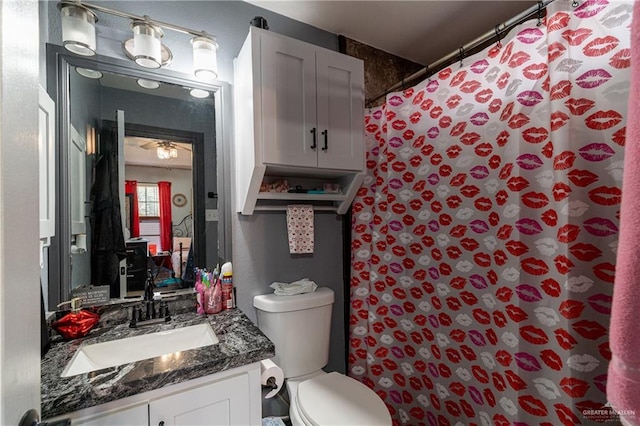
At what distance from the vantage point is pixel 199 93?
4.77ft

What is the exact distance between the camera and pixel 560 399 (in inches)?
38.3

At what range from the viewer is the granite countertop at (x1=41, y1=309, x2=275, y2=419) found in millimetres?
762

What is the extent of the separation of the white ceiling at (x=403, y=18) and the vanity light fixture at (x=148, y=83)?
0.72m

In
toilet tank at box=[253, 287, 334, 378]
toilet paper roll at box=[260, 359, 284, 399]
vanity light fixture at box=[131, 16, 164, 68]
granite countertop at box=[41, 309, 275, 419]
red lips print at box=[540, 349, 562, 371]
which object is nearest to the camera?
granite countertop at box=[41, 309, 275, 419]

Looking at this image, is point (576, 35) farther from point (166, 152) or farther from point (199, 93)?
point (166, 152)

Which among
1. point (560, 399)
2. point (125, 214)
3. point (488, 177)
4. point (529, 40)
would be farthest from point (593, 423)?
point (125, 214)

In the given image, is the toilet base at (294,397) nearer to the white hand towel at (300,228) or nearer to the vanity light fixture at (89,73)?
the white hand towel at (300,228)

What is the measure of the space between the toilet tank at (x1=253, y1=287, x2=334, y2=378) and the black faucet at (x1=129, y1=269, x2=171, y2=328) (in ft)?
1.42

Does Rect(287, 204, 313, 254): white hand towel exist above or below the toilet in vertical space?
above

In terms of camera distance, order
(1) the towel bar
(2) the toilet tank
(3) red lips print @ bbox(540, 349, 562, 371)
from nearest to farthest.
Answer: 1. (3) red lips print @ bbox(540, 349, 562, 371)
2. (2) the toilet tank
3. (1) the towel bar

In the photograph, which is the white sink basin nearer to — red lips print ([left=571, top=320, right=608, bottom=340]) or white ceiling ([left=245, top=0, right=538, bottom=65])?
red lips print ([left=571, top=320, right=608, bottom=340])

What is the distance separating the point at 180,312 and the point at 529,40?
1.88 m

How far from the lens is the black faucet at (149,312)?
123 cm

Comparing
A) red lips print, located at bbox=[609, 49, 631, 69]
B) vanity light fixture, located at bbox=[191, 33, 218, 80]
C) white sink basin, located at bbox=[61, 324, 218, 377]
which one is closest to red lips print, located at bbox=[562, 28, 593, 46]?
red lips print, located at bbox=[609, 49, 631, 69]
